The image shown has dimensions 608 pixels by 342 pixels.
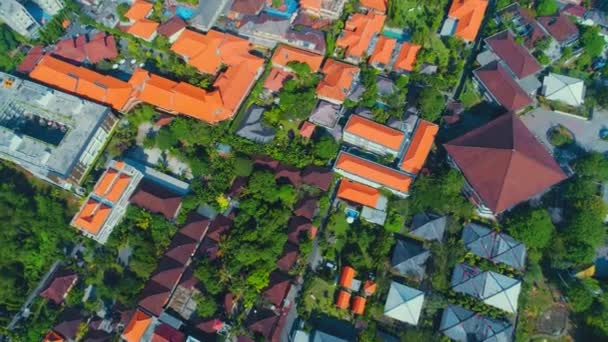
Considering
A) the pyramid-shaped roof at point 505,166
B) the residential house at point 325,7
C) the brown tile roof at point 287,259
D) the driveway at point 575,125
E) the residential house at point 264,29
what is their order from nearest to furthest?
the pyramid-shaped roof at point 505,166 < the brown tile roof at point 287,259 < the driveway at point 575,125 < the residential house at point 264,29 < the residential house at point 325,7

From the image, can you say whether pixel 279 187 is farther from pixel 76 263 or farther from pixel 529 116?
pixel 529 116

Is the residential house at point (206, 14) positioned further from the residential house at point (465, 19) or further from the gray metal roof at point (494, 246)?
the gray metal roof at point (494, 246)

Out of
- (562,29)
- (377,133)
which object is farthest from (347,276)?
(562,29)

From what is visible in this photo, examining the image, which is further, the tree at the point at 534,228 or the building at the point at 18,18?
the building at the point at 18,18

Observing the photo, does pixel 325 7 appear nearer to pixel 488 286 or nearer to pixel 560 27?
pixel 560 27

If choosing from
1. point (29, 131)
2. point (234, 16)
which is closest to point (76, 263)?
point (29, 131)

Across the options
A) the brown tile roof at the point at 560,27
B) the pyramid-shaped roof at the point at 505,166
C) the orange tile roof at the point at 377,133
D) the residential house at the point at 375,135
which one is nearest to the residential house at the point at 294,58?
the residential house at the point at 375,135

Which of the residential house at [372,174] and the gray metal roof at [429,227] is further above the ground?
the residential house at [372,174]
